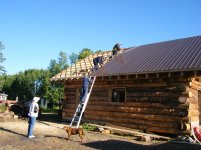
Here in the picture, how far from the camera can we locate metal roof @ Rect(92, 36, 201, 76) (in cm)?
1363

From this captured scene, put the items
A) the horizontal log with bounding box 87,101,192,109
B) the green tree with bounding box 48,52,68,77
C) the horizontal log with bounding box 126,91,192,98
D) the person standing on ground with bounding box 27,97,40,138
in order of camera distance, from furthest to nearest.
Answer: the green tree with bounding box 48,52,68,77
the horizontal log with bounding box 87,101,192,109
the horizontal log with bounding box 126,91,192,98
the person standing on ground with bounding box 27,97,40,138

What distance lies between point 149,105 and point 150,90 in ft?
2.70

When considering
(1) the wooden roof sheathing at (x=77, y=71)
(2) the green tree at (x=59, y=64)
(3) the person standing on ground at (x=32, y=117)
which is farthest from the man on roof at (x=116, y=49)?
(2) the green tree at (x=59, y=64)

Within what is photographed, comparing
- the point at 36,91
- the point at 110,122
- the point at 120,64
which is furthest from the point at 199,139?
the point at 36,91

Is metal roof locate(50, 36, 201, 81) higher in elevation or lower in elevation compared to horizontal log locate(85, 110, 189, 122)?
higher

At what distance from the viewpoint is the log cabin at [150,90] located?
520 inches

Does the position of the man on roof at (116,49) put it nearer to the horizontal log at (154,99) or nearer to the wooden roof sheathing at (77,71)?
the wooden roof sheathing at (77,71)

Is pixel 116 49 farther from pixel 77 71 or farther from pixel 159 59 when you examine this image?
pixel 159 59

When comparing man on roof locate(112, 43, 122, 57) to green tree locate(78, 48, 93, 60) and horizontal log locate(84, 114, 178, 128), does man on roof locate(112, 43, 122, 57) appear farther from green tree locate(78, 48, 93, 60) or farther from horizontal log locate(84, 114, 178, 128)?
green tree locate(78, 48, 93, 60)

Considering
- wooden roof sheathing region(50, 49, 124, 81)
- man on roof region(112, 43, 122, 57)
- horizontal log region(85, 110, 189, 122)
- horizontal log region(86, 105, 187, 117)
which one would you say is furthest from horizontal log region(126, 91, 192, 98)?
man on roof region(112, 43, 122, 57)

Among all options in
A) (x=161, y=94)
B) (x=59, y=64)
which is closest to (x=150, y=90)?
(x=161, y=94)

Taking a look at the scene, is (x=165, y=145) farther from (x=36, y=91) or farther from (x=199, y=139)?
A: (x=36, y=91)

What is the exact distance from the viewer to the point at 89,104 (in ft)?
56.7

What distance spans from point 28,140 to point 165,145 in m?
5.80
